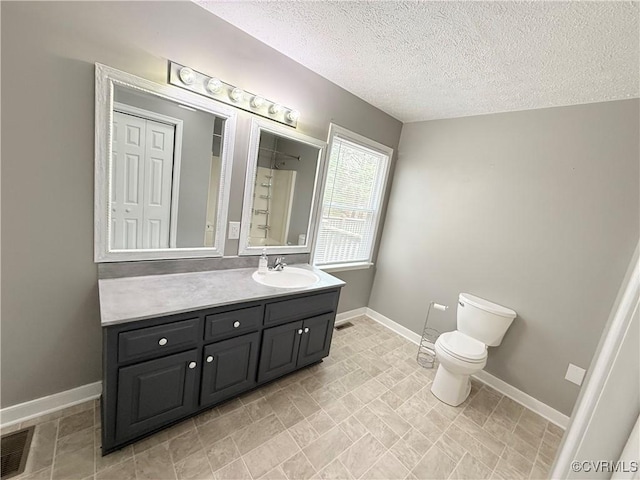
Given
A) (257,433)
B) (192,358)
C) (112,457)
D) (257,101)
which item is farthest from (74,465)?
(257,101)

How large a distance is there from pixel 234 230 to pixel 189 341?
0.84 meters

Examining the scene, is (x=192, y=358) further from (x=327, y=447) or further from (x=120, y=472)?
(x=327, y=447)

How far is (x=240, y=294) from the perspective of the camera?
160cm

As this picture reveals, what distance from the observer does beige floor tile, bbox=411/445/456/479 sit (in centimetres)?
146

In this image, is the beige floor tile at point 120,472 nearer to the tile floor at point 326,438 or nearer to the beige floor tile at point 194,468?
the tile floor at point 326,438

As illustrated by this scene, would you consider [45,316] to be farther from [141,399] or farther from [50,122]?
[50,122]

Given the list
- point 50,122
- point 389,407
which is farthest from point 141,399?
point 389,407

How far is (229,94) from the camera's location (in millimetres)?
1706

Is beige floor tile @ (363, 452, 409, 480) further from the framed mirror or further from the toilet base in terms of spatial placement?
the framed mirror

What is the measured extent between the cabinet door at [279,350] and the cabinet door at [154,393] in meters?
0.45

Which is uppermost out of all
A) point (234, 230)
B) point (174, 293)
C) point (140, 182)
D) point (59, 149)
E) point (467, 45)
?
point (467, 45)

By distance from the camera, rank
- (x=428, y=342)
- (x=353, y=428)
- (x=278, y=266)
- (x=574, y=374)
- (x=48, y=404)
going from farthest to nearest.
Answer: (x=428, y=342)
(x=278, y=266)
(x=574, y=374)
(x=353, y=428)
(x=48, y=404)

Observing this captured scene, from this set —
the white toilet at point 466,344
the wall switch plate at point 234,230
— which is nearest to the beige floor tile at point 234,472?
the wall switch plate at point 234,230

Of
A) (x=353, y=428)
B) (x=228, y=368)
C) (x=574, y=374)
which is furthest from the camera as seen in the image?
(x=574, y=374)
